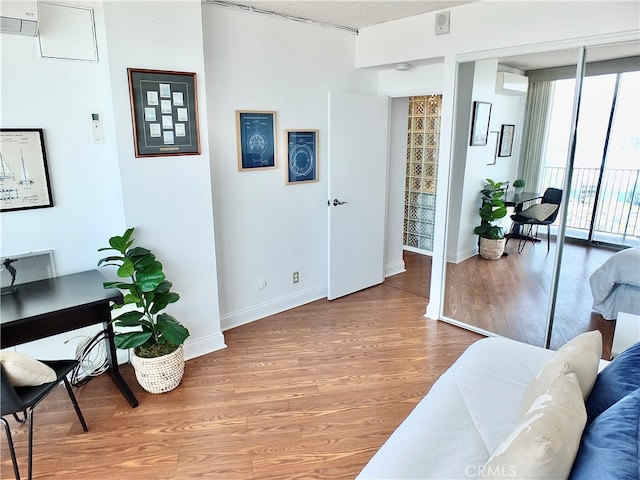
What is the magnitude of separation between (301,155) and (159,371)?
2105mm

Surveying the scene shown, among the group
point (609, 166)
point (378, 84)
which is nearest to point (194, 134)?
point (378, 84)

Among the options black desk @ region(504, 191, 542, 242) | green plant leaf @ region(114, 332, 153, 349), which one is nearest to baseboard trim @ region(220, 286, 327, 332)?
green plant leaf @ region(114, 332, 153, 349)

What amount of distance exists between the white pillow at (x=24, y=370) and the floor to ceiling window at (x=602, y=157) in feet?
10.5

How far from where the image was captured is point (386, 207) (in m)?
4.60

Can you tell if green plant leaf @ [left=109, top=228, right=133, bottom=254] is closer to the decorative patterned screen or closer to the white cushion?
the white cushion

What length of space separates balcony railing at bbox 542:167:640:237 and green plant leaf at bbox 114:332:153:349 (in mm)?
2847

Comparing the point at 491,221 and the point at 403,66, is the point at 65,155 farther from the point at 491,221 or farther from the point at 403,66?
the point at 491,221

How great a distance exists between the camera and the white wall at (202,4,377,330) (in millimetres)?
3154

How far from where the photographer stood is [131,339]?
244 cm

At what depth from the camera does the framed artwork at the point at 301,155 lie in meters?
3.62

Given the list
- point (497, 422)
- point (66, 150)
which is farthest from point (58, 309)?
point (497, 422)

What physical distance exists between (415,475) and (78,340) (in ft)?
7.92

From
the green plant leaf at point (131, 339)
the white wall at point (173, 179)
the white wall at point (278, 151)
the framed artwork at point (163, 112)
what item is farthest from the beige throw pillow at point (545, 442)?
the white wall at point (278, 151)

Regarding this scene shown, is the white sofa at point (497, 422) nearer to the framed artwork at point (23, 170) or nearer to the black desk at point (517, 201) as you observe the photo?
the black desk at point (517, 201)
